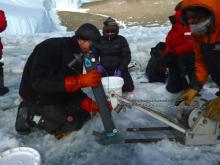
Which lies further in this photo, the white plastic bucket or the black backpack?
the black backpack

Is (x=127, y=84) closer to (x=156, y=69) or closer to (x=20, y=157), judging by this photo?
(x=156, y=69)

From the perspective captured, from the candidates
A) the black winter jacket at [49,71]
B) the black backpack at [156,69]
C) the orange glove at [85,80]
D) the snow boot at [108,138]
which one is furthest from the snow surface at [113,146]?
the orange glove at [85,80]

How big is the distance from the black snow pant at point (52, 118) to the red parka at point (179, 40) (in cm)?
188

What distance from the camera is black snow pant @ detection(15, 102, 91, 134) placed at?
360 cm

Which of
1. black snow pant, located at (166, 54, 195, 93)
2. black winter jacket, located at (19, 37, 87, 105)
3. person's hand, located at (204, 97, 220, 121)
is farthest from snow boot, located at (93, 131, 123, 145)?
black snow pant, located at (166, 54, 195, 93)

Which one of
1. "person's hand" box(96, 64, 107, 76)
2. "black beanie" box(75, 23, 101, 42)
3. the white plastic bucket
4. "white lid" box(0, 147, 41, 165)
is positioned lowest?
"person's hand" box(96, 64, 107, 76)

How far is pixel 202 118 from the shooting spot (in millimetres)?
3135

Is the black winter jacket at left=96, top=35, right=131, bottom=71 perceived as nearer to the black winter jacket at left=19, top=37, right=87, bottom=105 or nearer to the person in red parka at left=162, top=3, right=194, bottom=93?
the person in red parka at left=162, top=3, right=194, bottom=93

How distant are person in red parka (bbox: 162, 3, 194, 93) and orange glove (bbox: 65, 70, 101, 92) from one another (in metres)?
1.99

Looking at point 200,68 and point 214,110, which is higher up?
point 200,68

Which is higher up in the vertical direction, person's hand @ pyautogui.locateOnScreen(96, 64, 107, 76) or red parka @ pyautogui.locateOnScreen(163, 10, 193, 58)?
red parka @ pyautogui.locateOnScreen(163, 10, 193, 58)

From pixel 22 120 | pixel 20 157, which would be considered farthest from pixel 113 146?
pixel 22 120

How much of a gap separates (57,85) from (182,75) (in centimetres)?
214

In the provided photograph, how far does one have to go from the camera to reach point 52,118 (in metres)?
3.59
